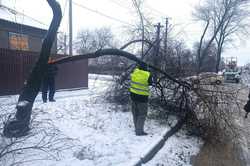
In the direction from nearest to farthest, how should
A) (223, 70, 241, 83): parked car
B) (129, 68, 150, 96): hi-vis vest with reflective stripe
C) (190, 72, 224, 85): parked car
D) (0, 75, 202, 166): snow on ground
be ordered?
(0, 75, 202, 166): snow on ground → (129, 68, 150, 96): hi-vis vest with reflective stripe → (190, 72, 224, 85): parked car → (223, 70, 241, 83): parked car

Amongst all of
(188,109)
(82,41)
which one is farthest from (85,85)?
(82,41)

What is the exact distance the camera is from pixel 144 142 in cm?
397

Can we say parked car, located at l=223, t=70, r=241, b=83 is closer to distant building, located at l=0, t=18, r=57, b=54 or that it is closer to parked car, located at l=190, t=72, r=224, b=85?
parked car, located at l=190, t=72, r=224, b=85

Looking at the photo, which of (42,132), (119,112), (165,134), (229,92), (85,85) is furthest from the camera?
(85,85)

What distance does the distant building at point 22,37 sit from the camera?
41.8ft

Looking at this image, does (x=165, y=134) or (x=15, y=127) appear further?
(x=165, y=134)

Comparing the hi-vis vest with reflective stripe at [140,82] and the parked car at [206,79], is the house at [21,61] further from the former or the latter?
the parked car at [206,79]

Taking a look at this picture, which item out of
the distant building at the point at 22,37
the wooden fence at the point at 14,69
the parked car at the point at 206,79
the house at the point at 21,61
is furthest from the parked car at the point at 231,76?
the wooden fence at the point at 14,69

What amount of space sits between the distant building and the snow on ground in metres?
8.52

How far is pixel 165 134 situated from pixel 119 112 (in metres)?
1.80

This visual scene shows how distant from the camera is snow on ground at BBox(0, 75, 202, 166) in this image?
3174 millimetres

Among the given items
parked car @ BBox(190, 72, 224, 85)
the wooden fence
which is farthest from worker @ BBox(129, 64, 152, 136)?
the wooden fence

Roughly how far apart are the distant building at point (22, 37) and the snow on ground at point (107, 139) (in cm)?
852

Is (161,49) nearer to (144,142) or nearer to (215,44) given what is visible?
(144,142)
